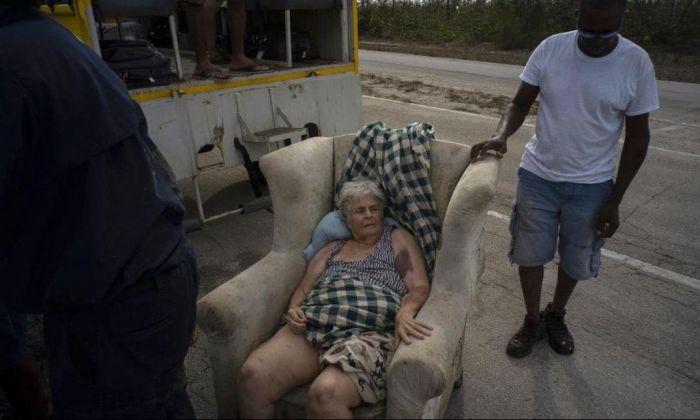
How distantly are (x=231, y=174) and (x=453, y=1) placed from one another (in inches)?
949

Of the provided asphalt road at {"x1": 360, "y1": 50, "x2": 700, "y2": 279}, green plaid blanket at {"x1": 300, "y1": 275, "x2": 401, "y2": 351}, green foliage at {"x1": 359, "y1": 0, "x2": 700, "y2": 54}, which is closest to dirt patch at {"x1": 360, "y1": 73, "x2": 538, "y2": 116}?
asphalt road at {"x1": 360, "y1": 50, "x2": 700, "y2": 279}

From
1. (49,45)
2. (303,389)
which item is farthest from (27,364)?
(49,45)

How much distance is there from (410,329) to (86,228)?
1.21 m

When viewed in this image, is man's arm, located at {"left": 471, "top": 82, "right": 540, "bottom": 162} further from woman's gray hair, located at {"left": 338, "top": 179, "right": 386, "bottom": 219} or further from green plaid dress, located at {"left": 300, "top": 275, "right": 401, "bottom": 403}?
green plaid dress, located at {"left": 300, "top": 275, "right": 401, "bottom": 403}

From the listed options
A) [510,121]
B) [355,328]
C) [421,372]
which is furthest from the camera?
[510,121]

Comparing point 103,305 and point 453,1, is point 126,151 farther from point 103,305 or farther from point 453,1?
point 453,1

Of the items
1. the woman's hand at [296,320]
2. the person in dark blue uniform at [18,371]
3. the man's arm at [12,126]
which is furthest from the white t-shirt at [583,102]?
the person in dark blue uniform at [18,371]

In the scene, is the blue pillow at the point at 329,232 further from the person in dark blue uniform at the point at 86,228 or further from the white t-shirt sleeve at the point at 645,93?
the white t-shirt sleeve at the point at 645,93

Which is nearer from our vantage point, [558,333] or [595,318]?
[558,333]

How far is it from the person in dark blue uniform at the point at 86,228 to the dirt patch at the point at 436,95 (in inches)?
311

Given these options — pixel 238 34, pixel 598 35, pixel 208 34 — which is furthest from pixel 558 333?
pixel 208 34

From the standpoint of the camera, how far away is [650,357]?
2801mm

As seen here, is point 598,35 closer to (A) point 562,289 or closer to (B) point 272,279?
(A) point 562,289

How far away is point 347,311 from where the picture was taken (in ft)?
7.26
